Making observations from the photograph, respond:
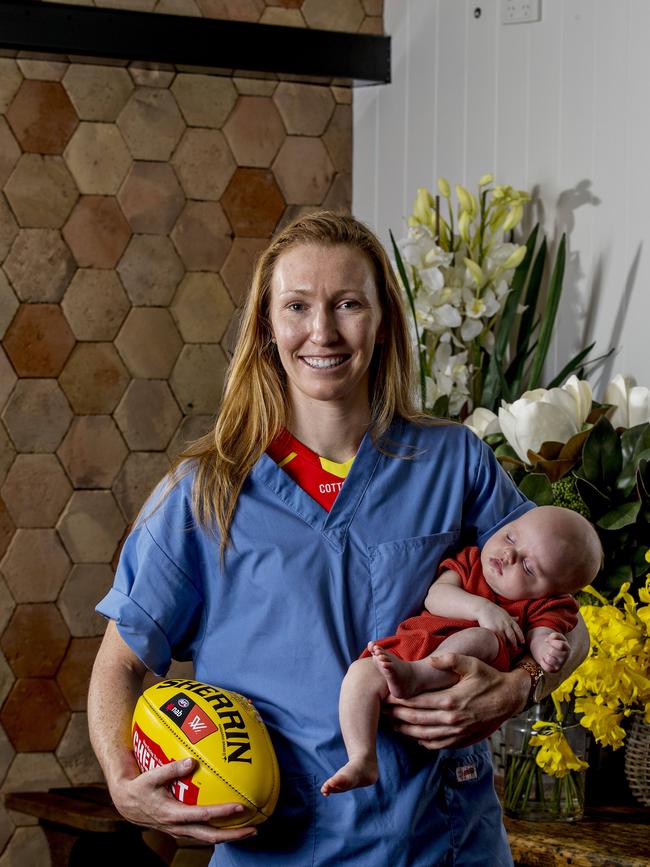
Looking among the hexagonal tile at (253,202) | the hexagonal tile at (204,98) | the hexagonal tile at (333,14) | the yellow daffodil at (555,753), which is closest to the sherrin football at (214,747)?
the yellow daffodil at (555,753)

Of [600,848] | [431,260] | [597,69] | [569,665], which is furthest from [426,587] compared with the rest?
[597,69]

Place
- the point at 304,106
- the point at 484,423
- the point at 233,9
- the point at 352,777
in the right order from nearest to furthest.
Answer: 1. the point at 352,777
2. the point at 484,423
3. the point at 233,9
4. the point at 304,106

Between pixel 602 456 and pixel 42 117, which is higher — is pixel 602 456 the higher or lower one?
the lower one

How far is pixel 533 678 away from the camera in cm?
141

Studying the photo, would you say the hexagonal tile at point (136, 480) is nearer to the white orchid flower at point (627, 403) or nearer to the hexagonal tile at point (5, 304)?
the hexagonal tile at point (5, 304)

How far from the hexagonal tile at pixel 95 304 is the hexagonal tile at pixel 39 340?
33 mm

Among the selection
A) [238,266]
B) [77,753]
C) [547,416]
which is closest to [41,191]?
[238,266]

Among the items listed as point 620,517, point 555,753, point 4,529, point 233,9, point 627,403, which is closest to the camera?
point 555,753

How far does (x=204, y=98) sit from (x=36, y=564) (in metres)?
1.32

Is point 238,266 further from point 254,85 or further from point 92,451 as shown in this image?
point 92,451

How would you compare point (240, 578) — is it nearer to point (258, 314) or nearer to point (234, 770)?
point (234, 770)

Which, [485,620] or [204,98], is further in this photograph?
[204,98]

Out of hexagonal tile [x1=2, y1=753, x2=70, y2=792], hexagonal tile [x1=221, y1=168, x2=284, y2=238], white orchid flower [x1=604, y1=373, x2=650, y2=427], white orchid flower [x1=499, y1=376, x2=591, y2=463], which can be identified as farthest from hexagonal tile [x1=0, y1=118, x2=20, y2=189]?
white orchid flower [x1=604, y1=373, x2=650, y2=427]

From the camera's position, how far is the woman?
1349 millimetres
